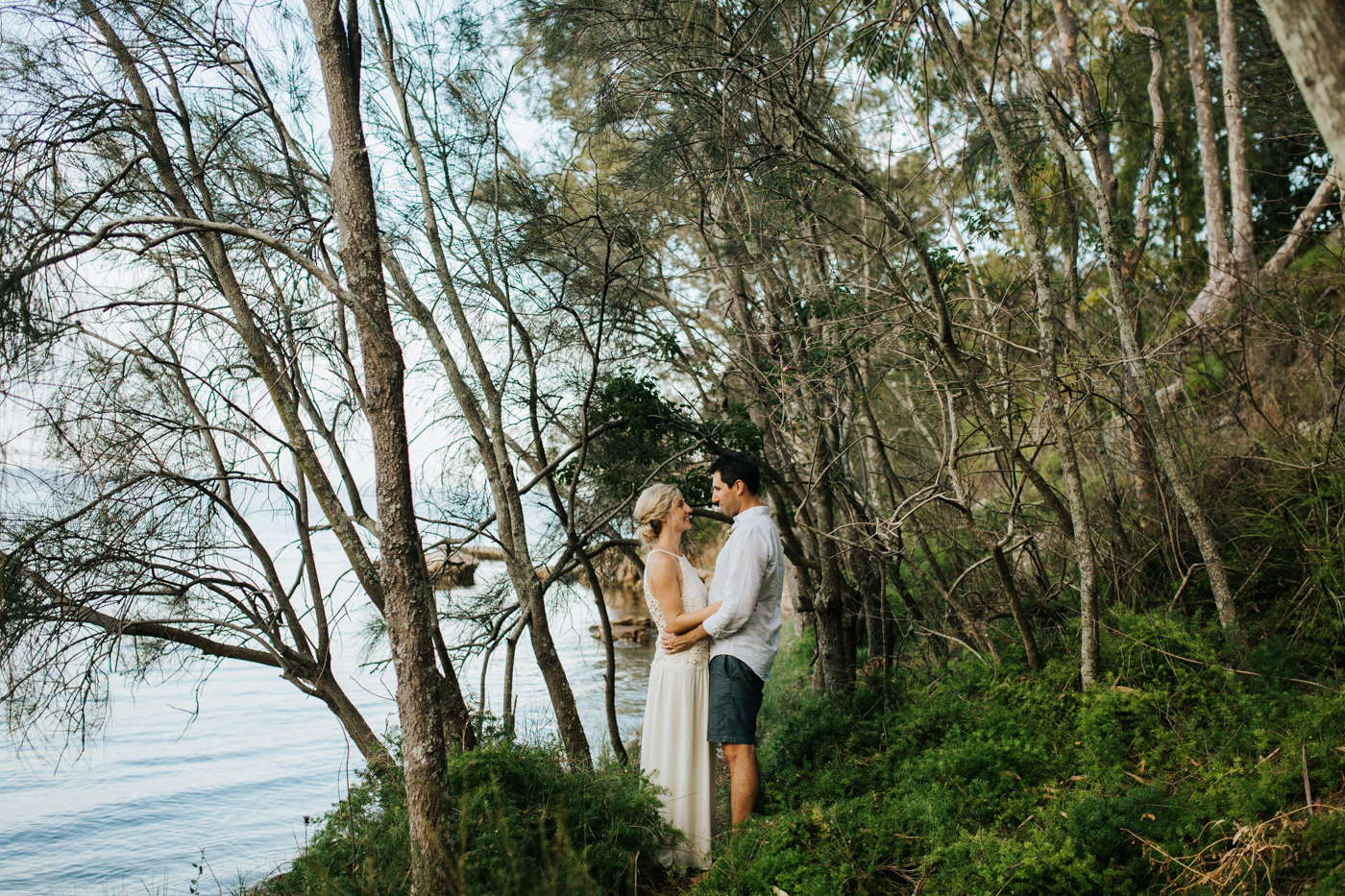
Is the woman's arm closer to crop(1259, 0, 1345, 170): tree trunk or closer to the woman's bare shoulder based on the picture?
the woman's bare shoulder

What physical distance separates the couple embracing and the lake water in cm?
181

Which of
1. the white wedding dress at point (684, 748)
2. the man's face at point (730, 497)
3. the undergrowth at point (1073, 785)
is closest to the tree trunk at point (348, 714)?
the white wedding dress at point (684, 748)

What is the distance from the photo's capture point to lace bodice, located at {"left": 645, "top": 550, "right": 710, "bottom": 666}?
4.14m

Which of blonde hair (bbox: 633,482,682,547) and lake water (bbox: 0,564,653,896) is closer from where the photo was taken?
blonde hair (bbox: 633,482,682,547)

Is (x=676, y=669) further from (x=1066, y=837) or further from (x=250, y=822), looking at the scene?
(x=250, y=822)

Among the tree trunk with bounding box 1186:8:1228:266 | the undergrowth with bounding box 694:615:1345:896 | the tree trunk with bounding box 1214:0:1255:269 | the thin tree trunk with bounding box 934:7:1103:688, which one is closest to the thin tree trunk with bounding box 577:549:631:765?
the undergrowth with bounding box 694:615:1345:896

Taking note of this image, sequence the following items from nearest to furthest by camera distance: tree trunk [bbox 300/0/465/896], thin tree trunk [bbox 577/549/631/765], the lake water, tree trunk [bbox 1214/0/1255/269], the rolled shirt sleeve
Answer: tree trunk [bbox 300/0/465/896]
the rolled shirt sleeve
thin tree trunk [bbox 577/549/631/765]
the lake water
tree trunk [bbox 1214/0/1255/269]

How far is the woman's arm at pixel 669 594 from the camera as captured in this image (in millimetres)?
4086

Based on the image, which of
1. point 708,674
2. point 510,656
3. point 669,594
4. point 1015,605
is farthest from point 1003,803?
point 510,656

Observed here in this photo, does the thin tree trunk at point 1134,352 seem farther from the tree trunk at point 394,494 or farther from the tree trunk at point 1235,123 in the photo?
the tree trunk at point 1235,123

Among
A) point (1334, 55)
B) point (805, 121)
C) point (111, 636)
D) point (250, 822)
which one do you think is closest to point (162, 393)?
point (111, 636)

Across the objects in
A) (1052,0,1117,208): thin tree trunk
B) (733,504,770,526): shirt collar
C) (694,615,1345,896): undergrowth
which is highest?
(1052,0,1117,208): thin tree trunk

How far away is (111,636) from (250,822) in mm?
5401

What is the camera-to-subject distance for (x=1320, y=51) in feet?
5.96
